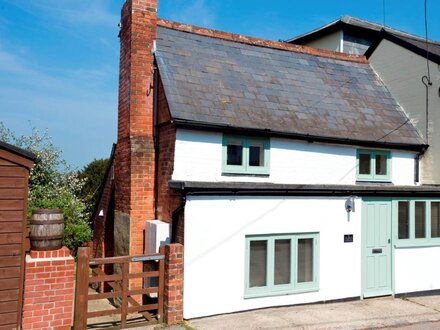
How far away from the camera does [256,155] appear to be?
9570 millimetres

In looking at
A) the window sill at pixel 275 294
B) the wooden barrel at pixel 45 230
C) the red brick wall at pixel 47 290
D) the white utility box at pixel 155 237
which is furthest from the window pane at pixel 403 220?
the wooden barrel at pixel 45 230

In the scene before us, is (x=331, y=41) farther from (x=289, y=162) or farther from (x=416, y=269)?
(x=416, y=269)

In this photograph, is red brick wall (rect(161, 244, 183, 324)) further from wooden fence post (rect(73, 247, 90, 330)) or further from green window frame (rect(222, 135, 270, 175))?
green window frame (rect(222, 135, 270, 175))

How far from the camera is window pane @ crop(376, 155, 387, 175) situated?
1093cm

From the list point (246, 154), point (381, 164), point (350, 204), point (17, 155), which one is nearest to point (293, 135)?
point (246, 154)

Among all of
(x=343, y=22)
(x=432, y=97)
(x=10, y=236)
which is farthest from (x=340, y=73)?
(x=10, y=236)

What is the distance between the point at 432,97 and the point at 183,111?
24.4 ft

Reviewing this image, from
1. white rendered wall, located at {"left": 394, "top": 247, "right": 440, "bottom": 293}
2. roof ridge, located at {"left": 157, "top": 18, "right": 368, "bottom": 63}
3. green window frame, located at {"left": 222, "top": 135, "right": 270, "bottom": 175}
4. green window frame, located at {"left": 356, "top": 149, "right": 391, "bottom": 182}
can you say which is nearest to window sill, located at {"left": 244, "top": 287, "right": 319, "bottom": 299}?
white rendered wall, located at {"left": 394, "top": 247, "right": 440, "bottom": 293}

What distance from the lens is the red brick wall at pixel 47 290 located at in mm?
6395

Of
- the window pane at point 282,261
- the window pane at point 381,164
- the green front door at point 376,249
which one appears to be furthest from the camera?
the window pane at point 381,164

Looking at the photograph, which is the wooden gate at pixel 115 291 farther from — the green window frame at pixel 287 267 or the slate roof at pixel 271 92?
the slate roof at pixel 271 92

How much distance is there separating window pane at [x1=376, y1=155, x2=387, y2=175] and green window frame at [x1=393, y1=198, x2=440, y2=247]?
3.66 ft

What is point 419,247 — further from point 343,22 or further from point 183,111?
point 343,22

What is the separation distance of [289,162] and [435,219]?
4.22 meters
